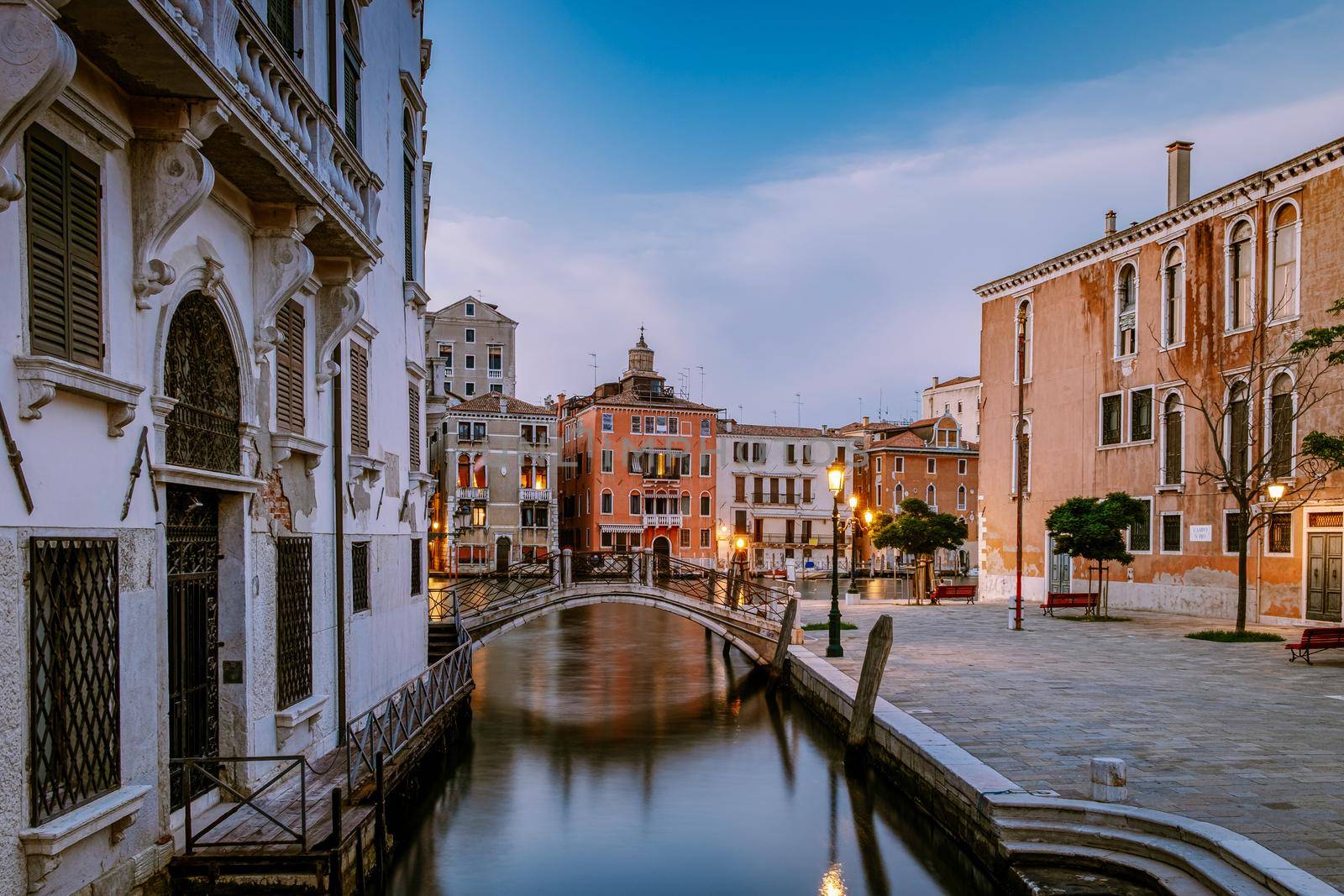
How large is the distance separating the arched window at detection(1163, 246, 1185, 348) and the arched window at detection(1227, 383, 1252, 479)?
2.36m

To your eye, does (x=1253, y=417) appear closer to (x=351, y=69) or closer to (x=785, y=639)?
(x=785, y=639)

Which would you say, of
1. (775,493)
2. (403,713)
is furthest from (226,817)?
(775,493)

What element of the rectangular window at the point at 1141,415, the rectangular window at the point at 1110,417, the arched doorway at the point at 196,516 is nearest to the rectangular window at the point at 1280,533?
the rectangular window at the point at 1141,415

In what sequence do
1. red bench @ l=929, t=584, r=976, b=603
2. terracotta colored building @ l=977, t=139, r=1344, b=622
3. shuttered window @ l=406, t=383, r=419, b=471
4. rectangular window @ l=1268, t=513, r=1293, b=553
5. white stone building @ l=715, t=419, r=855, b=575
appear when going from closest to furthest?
shuttered window @ l=406, t=383, r=419, b=471 < terracotta colored building @ l=977, t=139, r=1344, b=622 < rectangular window @ l=1268, t=513, r=1293, b=553 < red bench @ l=929, t=584, r=976, b=603 < white stone building @ l=715, t=419, r=855, b=575

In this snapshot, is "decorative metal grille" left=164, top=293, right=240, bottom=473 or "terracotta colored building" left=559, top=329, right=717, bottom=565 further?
"terracotta colored building" left=559, top=329, right=717, bottom=565

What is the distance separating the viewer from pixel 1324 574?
2133cm

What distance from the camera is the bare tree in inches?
828

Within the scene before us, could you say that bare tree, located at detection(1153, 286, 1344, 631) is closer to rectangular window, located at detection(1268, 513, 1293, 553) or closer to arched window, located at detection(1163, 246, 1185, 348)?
rectangular window, located at detection(1268, 513, 1293, 553)

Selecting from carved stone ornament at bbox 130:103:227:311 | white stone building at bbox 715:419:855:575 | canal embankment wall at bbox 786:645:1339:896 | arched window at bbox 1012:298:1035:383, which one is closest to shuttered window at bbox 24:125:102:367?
carved stone ornament at bbox 130:103:227:311

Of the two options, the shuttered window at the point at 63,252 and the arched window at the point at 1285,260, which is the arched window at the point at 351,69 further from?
the arched window at the point at 1285,260

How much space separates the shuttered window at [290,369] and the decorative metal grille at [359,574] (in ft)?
6.99

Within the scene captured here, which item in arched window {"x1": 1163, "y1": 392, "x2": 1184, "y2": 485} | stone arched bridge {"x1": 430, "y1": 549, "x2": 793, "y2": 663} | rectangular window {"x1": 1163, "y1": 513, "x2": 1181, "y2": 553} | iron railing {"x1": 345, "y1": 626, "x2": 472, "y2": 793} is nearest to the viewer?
iron railing {"x1": 345, "y1": 626, "x2": 472, "y2": 793}

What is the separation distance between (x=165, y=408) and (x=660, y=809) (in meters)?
8.26

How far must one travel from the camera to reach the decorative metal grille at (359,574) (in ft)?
35.8
